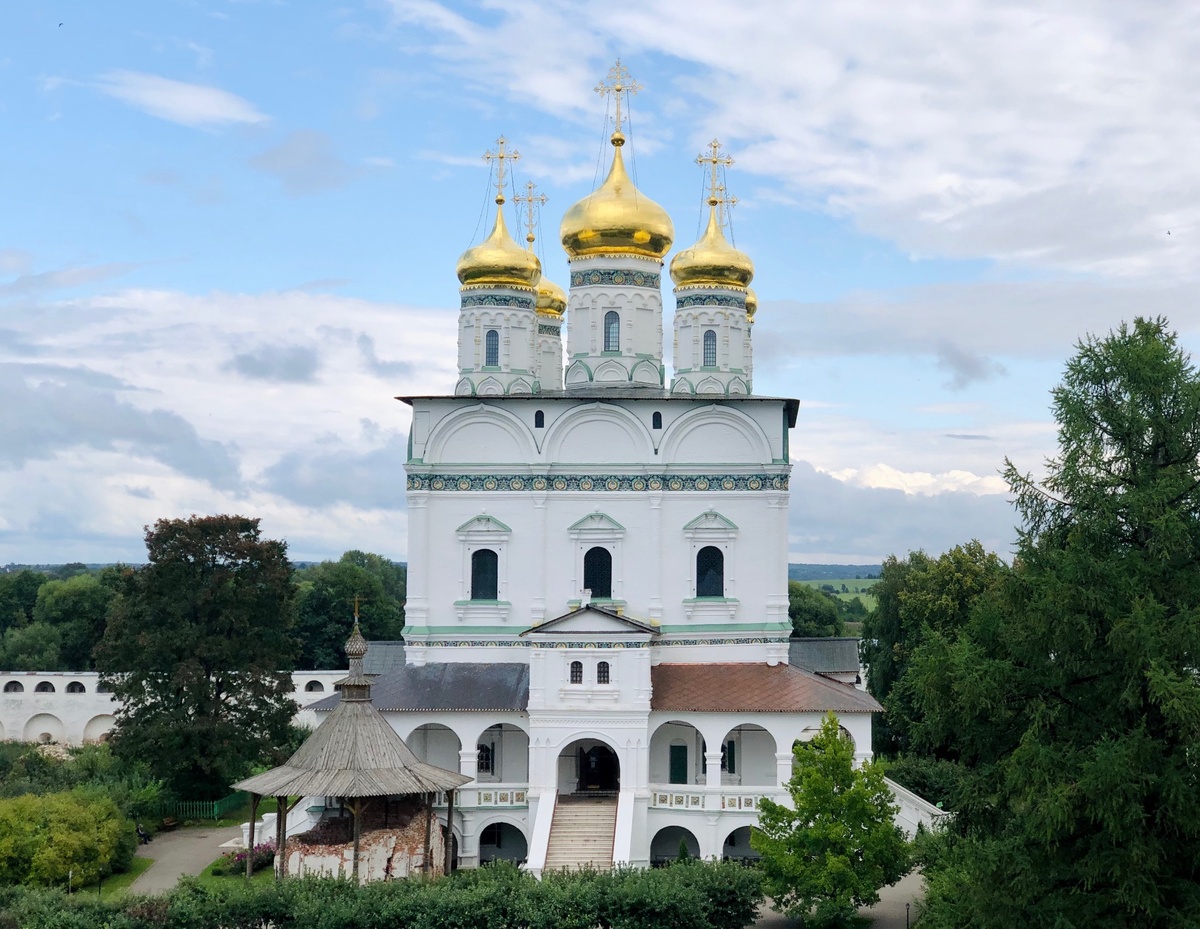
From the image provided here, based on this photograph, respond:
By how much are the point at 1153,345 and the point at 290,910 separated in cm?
1326

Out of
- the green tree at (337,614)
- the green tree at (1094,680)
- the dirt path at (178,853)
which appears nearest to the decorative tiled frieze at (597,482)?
the dirt path at (178,853)

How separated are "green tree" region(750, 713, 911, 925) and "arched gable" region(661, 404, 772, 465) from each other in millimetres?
8230

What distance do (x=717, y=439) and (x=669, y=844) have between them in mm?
8127

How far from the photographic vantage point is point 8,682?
4662 centimetres

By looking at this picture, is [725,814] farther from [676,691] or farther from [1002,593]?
[1002,593]

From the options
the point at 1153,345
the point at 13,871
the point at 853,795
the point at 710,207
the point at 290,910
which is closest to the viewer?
the point at 1153,345

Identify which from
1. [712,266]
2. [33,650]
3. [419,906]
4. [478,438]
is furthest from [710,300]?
[33,650]

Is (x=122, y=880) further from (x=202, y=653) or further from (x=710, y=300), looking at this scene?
(x=710, y=300)

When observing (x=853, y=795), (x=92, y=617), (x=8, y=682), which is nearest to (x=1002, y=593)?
(x=853, y=795)

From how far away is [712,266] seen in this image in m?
29.6

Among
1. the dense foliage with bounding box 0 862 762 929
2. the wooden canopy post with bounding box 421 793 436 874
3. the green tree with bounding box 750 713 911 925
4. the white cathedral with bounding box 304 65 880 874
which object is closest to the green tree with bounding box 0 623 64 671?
the white cathedral with bounding box 304 65 880 874

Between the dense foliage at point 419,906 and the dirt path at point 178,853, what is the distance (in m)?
5.52

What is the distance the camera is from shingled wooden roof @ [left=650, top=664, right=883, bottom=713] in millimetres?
25375

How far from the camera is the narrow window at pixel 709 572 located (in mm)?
28000
